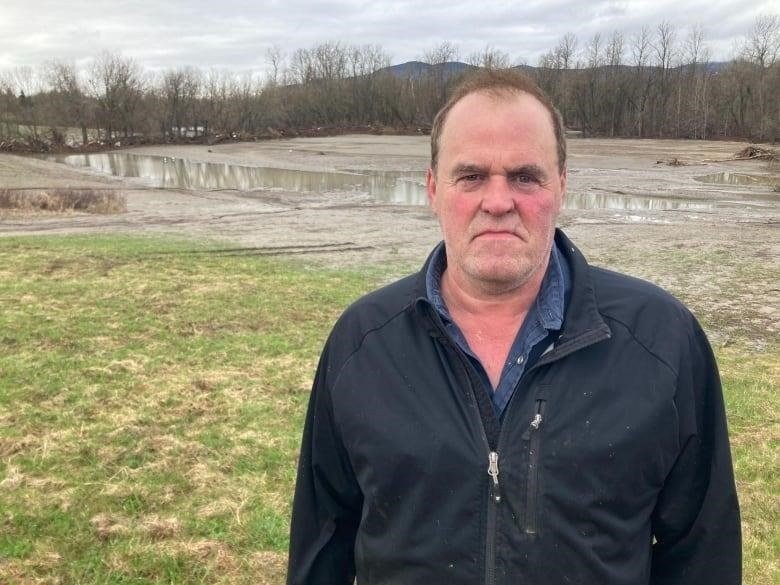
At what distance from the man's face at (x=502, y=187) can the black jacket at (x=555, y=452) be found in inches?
7.5

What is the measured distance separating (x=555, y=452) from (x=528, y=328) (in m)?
0.41

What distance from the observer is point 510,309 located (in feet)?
6.89

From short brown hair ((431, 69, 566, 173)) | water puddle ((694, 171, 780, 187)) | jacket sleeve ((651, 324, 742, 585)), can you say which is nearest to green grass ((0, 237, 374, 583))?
jacket sleeve ((651, 324, 742, 585))

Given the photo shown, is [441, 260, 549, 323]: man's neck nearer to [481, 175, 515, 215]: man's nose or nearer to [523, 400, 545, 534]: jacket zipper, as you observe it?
[481, 175, 515, 215]: man's nose

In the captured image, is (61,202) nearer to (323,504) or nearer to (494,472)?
(323,504)

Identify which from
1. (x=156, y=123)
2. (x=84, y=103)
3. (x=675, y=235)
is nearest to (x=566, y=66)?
(x=156, y=123)

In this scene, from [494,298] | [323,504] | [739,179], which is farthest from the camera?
[739,179]

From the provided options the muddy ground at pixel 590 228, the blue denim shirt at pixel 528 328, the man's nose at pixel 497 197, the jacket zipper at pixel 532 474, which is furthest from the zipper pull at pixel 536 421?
the muddy ground at pixel 590 228

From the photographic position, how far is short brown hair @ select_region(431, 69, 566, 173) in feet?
6.60

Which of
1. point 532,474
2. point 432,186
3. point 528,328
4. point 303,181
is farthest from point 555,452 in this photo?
point 303,181

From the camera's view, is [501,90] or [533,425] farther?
[501,90]

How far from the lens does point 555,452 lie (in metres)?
1.80

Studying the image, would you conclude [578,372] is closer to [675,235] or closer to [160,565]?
[160,565]

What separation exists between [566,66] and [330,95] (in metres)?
36.0
